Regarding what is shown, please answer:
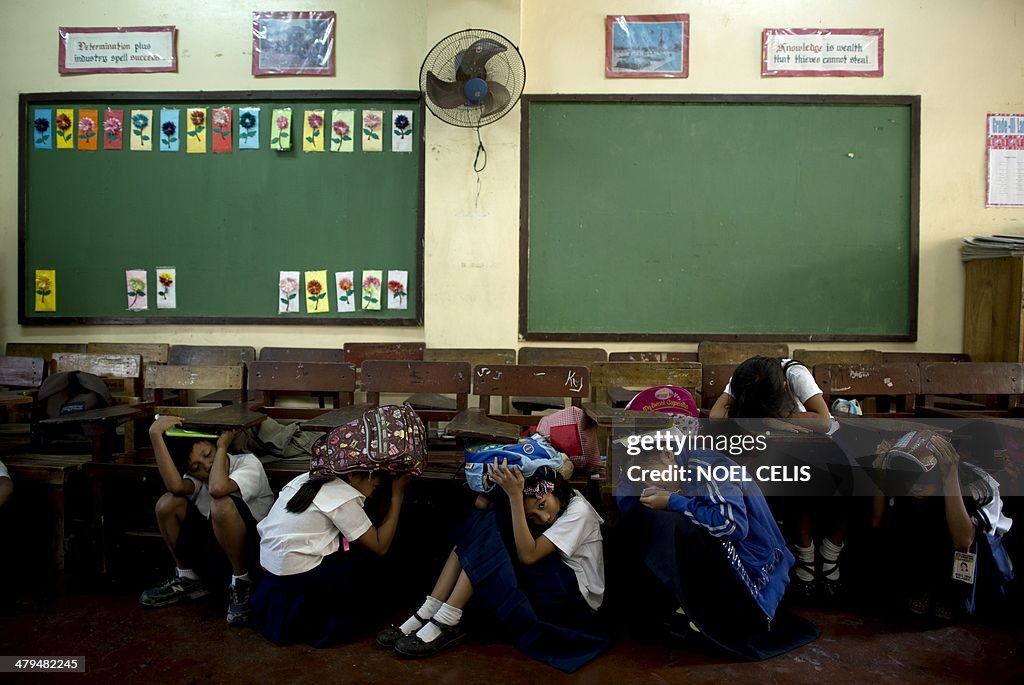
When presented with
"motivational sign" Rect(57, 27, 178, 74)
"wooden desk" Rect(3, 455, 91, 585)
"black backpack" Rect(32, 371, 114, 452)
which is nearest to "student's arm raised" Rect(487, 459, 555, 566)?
"wooden desk" Rect(3, 455, 91, 585)

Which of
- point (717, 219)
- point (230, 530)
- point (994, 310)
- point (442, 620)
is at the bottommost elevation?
point (442, 620)

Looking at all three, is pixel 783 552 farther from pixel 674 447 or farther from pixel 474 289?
pixel 474 289

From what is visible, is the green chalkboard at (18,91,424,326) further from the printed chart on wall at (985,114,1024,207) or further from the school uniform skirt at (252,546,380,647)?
the printed chart on wall at (985,114,1024,207)

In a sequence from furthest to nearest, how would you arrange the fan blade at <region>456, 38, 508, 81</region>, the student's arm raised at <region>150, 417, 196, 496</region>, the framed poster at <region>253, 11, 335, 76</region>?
the framed poster at <region>253, 11, 335, 76</region>
the fan blade at <region>456, 38, 508, 81</region>
the student's arm raised at <region>150, 417, 196, 496</region>

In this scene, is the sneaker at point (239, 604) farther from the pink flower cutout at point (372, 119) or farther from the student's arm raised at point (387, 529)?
the pink flower cutout at point (372, 119)

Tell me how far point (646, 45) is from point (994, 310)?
295cm

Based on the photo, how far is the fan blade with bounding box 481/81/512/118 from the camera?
4102 mm

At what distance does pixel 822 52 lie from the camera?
448cm

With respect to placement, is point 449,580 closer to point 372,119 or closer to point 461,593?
point 461,593

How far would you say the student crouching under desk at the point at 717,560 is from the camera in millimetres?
2209

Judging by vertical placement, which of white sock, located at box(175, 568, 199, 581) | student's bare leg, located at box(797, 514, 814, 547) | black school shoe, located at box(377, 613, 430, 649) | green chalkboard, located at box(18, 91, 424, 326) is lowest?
black school shoe, located at box(377, 613, 430, 649)

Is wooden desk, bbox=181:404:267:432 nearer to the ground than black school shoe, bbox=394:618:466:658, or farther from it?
farther from it

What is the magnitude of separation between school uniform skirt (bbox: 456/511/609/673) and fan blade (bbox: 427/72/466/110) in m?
2.78

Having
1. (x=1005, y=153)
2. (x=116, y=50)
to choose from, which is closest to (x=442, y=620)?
(x=116, y=50)
